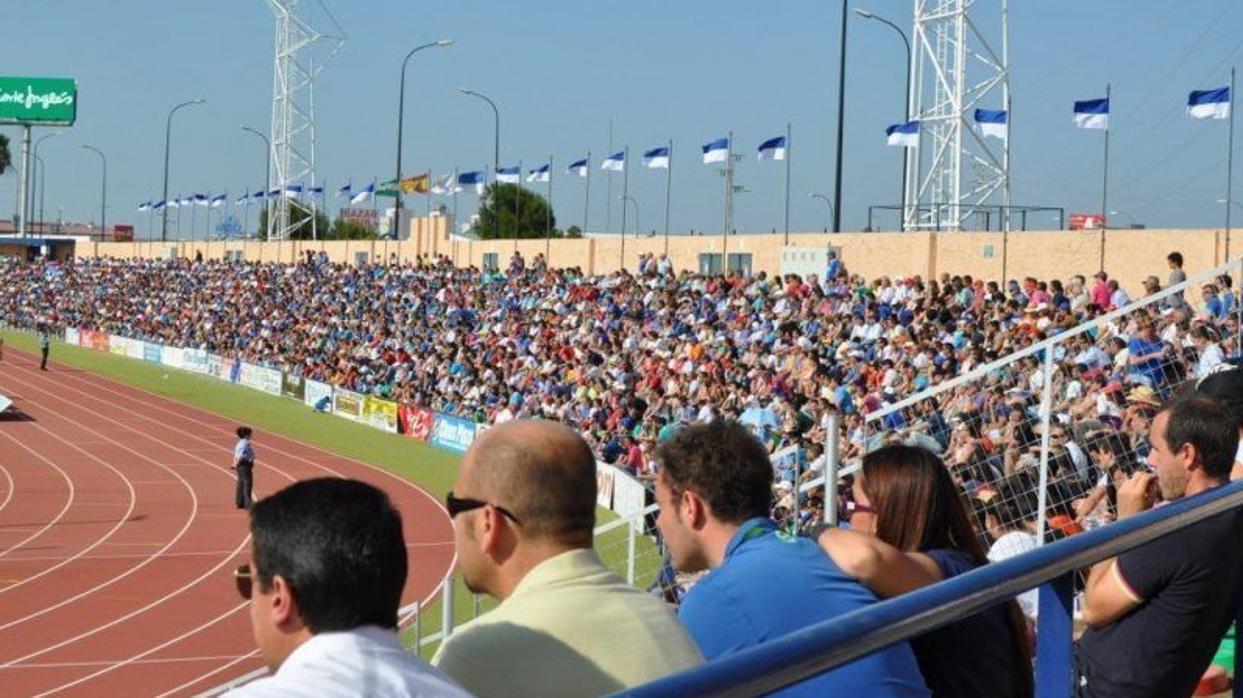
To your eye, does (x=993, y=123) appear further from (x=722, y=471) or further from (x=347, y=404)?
(x=722, y=471)

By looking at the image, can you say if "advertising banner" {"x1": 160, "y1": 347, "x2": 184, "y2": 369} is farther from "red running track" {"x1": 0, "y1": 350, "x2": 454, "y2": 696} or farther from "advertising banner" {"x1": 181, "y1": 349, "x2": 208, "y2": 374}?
"red running track" {"x1": 0, "y1": 350, "x2": 454, "y2": 696}

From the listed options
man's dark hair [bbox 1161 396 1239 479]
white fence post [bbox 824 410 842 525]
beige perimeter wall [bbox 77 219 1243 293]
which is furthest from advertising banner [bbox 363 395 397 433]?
man's dark hair [bbox 1161 396 1239 479]

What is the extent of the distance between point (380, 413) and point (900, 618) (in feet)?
131

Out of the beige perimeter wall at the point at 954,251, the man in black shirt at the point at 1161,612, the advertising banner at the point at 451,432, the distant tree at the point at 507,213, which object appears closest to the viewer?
the man in black shirt at the point at 1161,612

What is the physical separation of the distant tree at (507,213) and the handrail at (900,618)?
97.7 meters

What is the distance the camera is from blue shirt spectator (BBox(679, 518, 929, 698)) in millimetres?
3260

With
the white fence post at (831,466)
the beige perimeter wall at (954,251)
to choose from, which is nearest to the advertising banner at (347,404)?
the beige perimeter wall at (954,251)

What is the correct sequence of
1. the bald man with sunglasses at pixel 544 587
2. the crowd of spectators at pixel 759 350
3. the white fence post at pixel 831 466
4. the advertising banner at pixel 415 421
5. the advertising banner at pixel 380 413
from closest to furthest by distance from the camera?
1. the bald man with sunglasses at pixel 544 587
2. the white fence post at pixel 831 466
3. the crowd of spectators at pixel 759 350
4. the advertising banner at pixel 415 421
5. the advertising banner at pixel 380 413

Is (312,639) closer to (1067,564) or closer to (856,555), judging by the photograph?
(1067,564)

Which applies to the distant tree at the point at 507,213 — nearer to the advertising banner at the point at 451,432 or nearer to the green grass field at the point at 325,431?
the green grass field at the point at 325,431

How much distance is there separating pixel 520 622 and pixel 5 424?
1718 inches

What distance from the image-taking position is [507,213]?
111m

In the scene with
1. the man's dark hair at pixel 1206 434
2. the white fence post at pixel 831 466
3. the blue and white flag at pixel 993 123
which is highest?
the blue and white flag at pixel 993 123

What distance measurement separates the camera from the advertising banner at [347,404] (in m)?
→ 43.2
